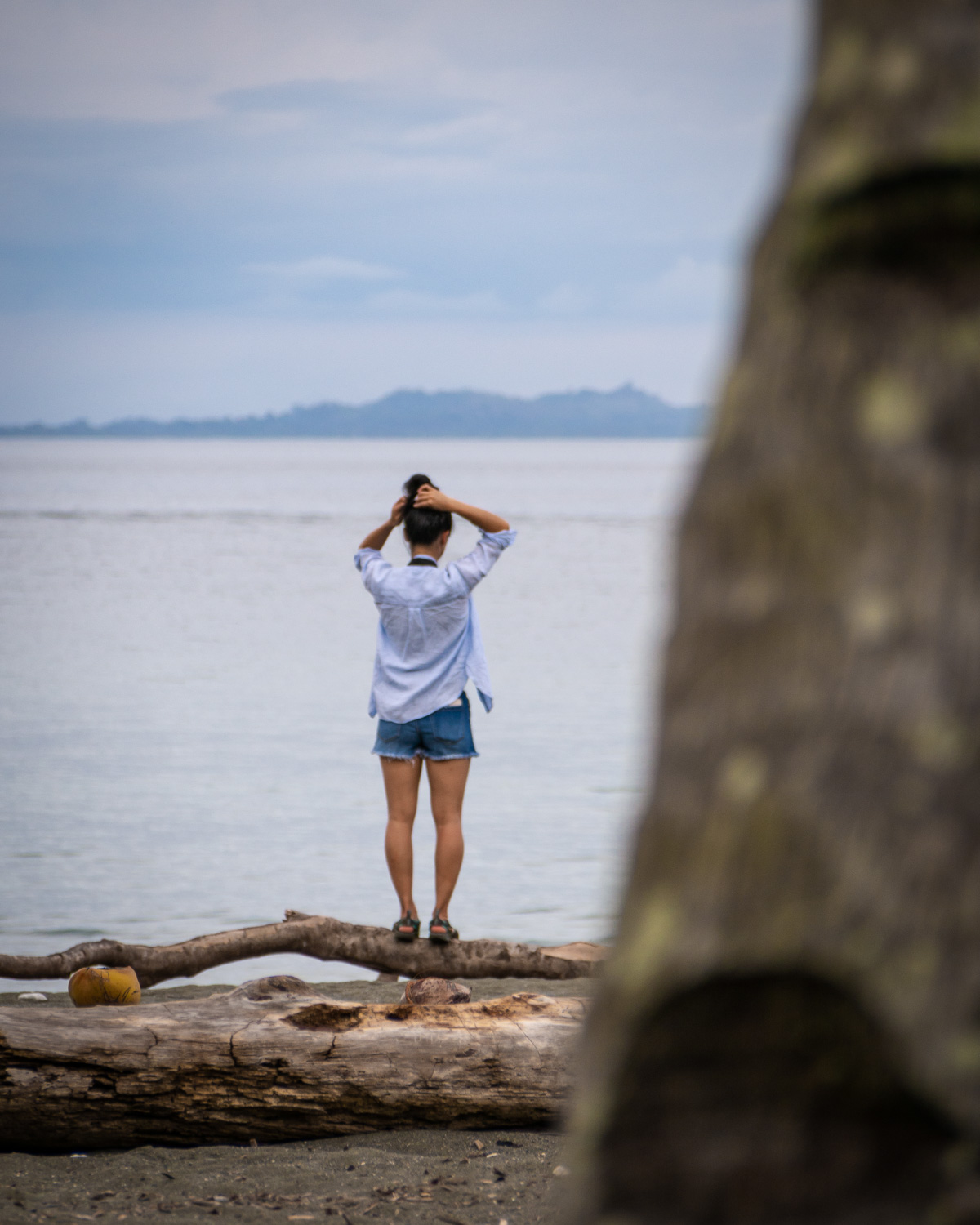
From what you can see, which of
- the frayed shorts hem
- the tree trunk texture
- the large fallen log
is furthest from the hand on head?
the tree trunk texture

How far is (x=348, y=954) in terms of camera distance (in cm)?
650

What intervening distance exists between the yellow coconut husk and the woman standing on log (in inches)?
65.0

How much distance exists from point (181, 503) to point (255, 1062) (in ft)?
262

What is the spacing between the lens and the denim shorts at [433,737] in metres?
6.62

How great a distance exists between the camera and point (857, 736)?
3.07 feet

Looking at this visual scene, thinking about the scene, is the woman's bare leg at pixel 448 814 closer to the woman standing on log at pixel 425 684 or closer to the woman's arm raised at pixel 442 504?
the woman standing on log at pixel 425 684

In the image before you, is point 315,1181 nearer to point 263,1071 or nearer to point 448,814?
point 263,1071

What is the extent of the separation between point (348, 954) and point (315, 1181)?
2.68 meters

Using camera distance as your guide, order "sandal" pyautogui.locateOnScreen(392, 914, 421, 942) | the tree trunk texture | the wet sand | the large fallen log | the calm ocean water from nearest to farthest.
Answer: the tree trunk texture, the wet sand, the large fallen log, "sandal" pyautogui.locateOnScreen(392, 914, 421, 942), the calm ocean water

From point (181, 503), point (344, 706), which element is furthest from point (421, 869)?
point (181, 503)

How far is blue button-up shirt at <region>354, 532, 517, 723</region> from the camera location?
6605 mm

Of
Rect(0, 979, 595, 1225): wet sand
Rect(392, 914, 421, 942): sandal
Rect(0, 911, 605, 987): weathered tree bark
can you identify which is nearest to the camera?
Rect(0, 979, 595, 1225): wet sand

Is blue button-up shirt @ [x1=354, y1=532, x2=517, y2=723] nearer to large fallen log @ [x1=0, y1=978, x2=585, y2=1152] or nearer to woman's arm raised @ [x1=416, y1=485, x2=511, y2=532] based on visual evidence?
woman's arm raised @ [x1=416, y1=485, x2=511, y2=532]

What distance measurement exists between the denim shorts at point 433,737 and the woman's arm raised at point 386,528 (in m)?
1.00
